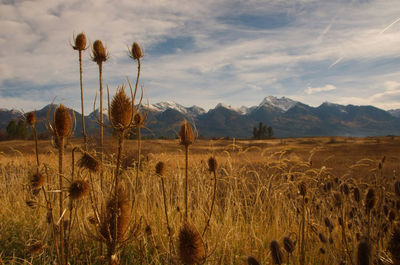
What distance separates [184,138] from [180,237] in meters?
0.95

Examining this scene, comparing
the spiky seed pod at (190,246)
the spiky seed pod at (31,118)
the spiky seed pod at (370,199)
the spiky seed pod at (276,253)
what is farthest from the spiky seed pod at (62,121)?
the spiky seed pod at (370,199)

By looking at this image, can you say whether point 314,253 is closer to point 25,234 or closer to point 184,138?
point 184,138

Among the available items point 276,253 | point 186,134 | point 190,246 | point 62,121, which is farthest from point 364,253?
point 62,121

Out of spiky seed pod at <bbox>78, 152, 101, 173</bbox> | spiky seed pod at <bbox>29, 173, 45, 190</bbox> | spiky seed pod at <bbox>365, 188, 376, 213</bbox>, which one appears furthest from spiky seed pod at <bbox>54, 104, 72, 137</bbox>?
spiky seed pod at <bbox>365, 188, 376, 213</bbox>

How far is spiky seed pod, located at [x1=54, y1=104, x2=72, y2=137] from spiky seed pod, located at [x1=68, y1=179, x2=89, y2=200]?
0.37 metres

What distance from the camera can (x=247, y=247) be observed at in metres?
3.34

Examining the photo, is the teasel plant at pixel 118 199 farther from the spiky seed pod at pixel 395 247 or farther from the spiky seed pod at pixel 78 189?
the spiky seed pod at pixel 395 247

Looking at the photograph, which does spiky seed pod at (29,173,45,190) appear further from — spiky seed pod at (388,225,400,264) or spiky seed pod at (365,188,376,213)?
spiky seed pod at (365,188,376,213)

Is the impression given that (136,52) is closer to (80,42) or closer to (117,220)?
(80,42)

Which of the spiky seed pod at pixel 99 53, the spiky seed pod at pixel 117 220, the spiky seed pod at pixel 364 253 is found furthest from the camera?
the spiky seed pod at pixel 99 53

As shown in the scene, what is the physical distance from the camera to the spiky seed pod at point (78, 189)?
1.67 meters

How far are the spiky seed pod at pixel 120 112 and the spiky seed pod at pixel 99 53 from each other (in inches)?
61.5

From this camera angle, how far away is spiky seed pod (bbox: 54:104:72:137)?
1738 millimetres

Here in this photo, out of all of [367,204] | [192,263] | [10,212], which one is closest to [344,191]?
[367,204]
